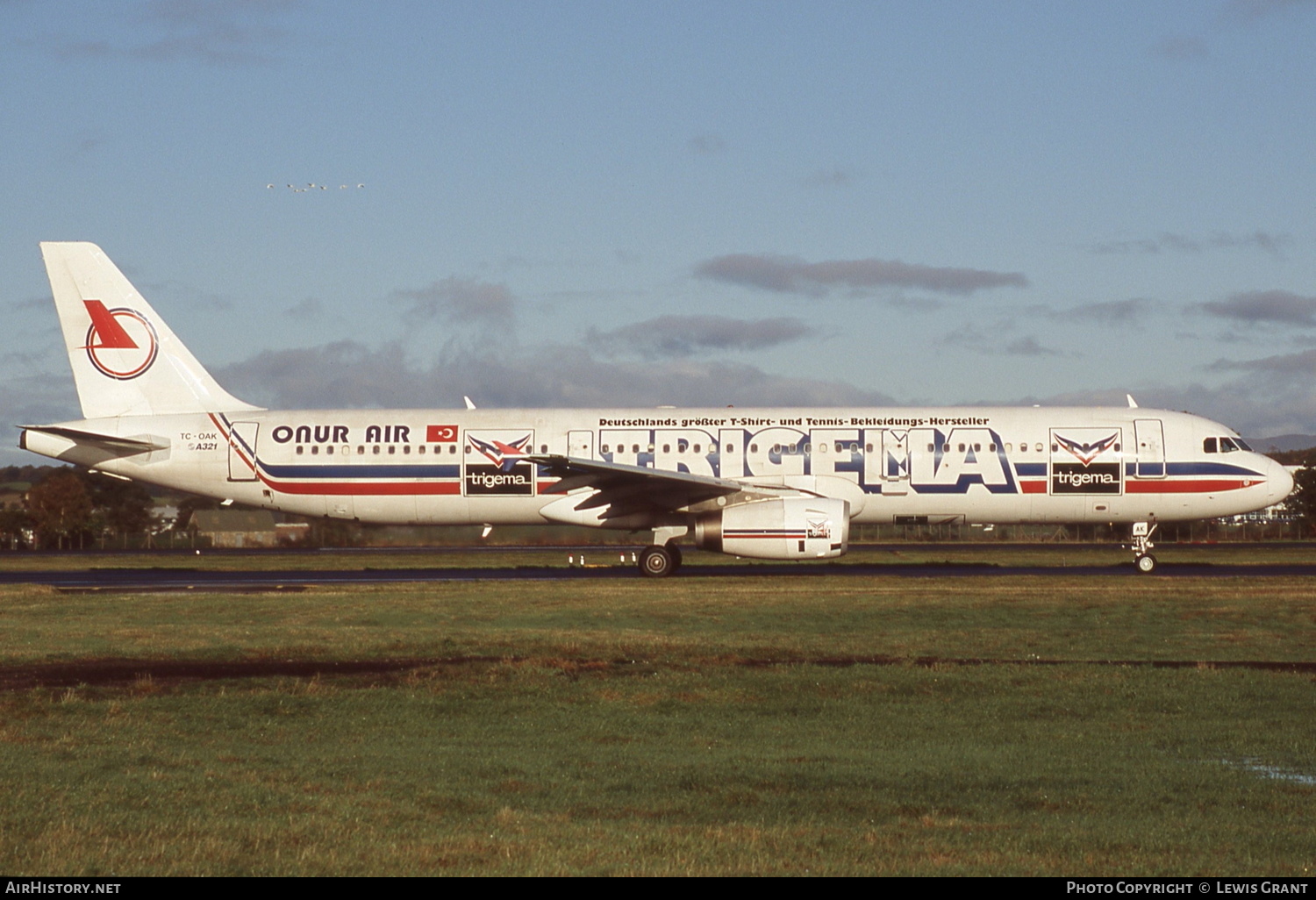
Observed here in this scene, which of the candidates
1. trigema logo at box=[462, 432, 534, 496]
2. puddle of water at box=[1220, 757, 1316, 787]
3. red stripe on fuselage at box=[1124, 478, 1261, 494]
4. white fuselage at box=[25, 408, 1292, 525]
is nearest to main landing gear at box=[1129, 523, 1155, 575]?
white fuselage at box=[25, 408, 1292, 525]

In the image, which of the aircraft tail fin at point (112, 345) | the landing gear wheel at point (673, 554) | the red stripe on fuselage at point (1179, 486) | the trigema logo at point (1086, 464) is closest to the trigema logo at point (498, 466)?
the landing gear wheel at point (673, 554)

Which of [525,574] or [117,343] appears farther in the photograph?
[117,343]

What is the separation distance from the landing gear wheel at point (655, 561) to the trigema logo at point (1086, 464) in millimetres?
10180

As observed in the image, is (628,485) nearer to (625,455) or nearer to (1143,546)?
(625,455)

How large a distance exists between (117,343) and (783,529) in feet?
63.1

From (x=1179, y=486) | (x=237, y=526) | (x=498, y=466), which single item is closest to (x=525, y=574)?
(x=498, y=466)

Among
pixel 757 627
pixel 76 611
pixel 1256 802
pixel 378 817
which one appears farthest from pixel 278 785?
pixel 76 611

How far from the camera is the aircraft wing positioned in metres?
32.5

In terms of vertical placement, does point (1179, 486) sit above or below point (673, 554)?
above

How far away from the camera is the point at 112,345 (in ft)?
122

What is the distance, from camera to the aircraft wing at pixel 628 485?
32469 millimetres

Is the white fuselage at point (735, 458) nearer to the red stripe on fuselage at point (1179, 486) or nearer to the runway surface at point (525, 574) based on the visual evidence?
the red stripe on fuselage at point (1179, 486)

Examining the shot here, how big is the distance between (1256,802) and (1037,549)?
45.4 meters

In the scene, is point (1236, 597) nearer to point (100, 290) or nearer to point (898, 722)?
point (898, 722)
